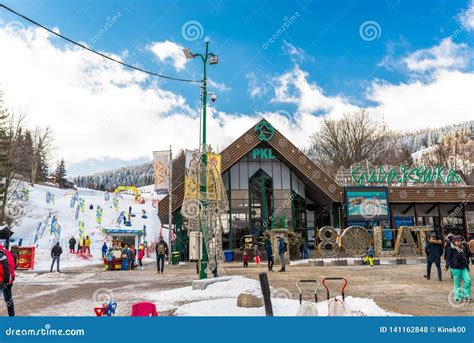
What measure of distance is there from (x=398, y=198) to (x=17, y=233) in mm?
43056

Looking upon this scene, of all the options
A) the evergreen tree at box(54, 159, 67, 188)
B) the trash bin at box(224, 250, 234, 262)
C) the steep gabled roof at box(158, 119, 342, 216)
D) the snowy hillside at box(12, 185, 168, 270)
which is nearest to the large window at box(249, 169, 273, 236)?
the steep gabled roof at box(158, 119, 342, 216)

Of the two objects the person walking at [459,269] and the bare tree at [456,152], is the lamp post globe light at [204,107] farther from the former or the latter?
the bare tree at [456,152]

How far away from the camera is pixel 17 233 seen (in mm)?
43844

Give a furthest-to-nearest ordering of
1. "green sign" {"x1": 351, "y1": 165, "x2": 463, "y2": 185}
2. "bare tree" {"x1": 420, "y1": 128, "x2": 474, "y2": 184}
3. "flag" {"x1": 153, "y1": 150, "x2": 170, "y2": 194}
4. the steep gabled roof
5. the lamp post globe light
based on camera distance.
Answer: "bare tree" {"x1": 420, "y1": 128, "x2": 474, "y2": 184} → "green sign" {"x1": 351, "y1": 165, "x2": 463, "y2": 185} → the steep gabled roof → "flag" {"x1": 153, "y1": 150, "x2": 170, "y2": 194} → the lamp post globe light

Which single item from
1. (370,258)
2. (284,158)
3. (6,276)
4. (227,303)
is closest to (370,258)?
(370,258)

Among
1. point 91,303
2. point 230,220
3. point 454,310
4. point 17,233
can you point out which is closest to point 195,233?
point 91,303

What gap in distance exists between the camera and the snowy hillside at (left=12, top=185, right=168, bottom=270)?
3784cm

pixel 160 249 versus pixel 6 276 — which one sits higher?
pixel 6 276

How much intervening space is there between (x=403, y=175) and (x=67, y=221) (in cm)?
4381

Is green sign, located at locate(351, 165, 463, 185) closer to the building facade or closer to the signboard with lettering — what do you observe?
the signboard with lettering

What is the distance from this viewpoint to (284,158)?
30.3 m

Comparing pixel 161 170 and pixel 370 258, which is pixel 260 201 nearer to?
pixel 161 170

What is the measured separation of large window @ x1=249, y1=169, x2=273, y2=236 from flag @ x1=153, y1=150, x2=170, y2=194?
8.43 m
